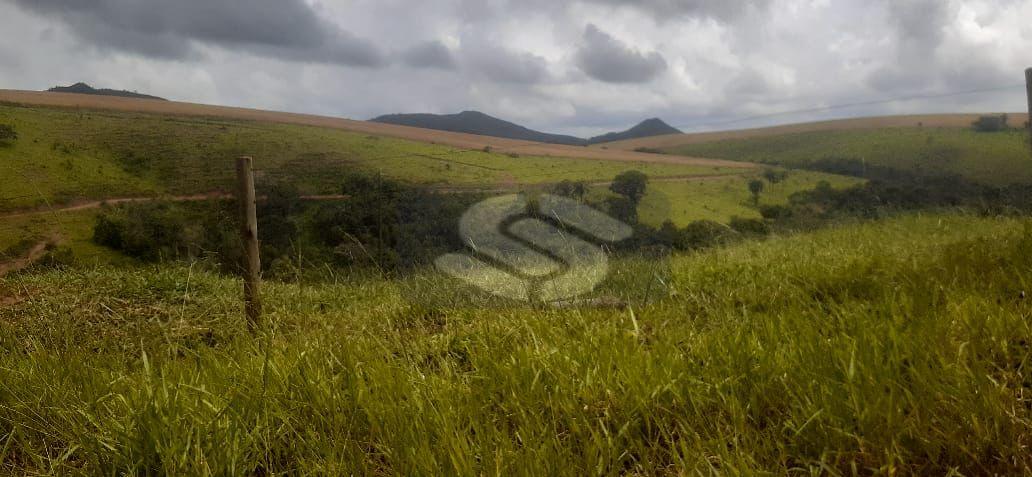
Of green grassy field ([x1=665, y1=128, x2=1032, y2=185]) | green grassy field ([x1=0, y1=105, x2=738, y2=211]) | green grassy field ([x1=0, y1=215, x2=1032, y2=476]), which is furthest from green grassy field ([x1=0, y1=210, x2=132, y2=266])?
green grassy field ([x1=665, y1=128, x2=1032, y2=185])

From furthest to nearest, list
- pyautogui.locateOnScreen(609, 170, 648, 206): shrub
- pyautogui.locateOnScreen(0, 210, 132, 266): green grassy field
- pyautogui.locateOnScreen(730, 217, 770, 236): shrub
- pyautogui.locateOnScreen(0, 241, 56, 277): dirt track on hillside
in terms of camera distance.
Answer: pyautogui.locateOnScreen(609, 170, 648, 206): shrub
pyautogui.locateOnScreen(730, 217, 770, 236): shrub
pyautogui.locateOnScreen(0, 210, 132, 266): green grassy field
pyautogui.locateOnScreen(0, 241, 56, 277): dirt track on hillside

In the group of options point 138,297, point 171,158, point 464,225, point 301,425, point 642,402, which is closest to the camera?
point 642,402

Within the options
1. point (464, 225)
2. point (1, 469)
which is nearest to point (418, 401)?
point (1, 469)

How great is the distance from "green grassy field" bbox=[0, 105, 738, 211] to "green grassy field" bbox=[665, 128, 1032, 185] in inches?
536

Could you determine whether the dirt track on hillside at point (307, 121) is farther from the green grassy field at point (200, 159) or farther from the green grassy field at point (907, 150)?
the green grassy field at point (907, 150)

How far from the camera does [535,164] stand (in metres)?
16.5

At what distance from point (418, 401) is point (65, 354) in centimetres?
273

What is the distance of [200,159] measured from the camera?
57.5 feet

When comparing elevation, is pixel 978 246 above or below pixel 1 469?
above

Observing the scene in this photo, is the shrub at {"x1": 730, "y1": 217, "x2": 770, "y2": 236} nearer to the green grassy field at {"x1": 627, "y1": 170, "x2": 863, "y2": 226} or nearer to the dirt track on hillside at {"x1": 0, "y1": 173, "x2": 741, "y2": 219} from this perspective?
the green grassy field at {"x1": 627, "y1": 170, "x2": 863, "y2": 226}

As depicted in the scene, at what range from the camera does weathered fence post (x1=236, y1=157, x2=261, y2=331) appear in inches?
213

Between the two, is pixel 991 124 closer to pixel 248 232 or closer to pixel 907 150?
pixel 907 150

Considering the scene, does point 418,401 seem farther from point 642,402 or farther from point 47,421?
point 47,421

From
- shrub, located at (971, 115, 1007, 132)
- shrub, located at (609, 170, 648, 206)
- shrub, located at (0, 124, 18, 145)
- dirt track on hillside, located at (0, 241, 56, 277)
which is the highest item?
shrub, located at (971, 115, 1007, 132)
